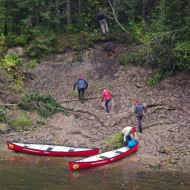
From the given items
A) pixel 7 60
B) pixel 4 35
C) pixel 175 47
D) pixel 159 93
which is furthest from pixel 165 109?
pixel 4 35

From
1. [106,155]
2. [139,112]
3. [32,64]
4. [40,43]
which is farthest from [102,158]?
[40,43]

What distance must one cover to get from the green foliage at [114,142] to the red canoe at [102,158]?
24.8 inches

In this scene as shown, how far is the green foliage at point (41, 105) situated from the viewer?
25469 millimetres

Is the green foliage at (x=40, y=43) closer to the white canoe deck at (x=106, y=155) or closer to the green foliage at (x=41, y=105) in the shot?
the green foliage at (x=41, y=105)

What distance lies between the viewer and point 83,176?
18.1 meters

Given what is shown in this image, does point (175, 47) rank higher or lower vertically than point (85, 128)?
higher

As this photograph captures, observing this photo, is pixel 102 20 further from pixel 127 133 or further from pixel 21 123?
pixel 127 133

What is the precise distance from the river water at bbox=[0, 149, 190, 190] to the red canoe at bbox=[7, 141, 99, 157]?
488 mm

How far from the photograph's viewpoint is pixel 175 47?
1011 inches

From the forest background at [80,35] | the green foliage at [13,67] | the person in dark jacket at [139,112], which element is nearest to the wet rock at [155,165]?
the person in dark jacket at [139,112]

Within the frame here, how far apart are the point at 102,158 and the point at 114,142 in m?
2.31

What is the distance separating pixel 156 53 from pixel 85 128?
24.1 feet

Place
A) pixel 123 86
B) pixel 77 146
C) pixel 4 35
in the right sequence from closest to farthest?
1. pixel 77 146
2. pixel 123 86
3. pixel 4 35

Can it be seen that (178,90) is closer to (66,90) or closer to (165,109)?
(165,109)
